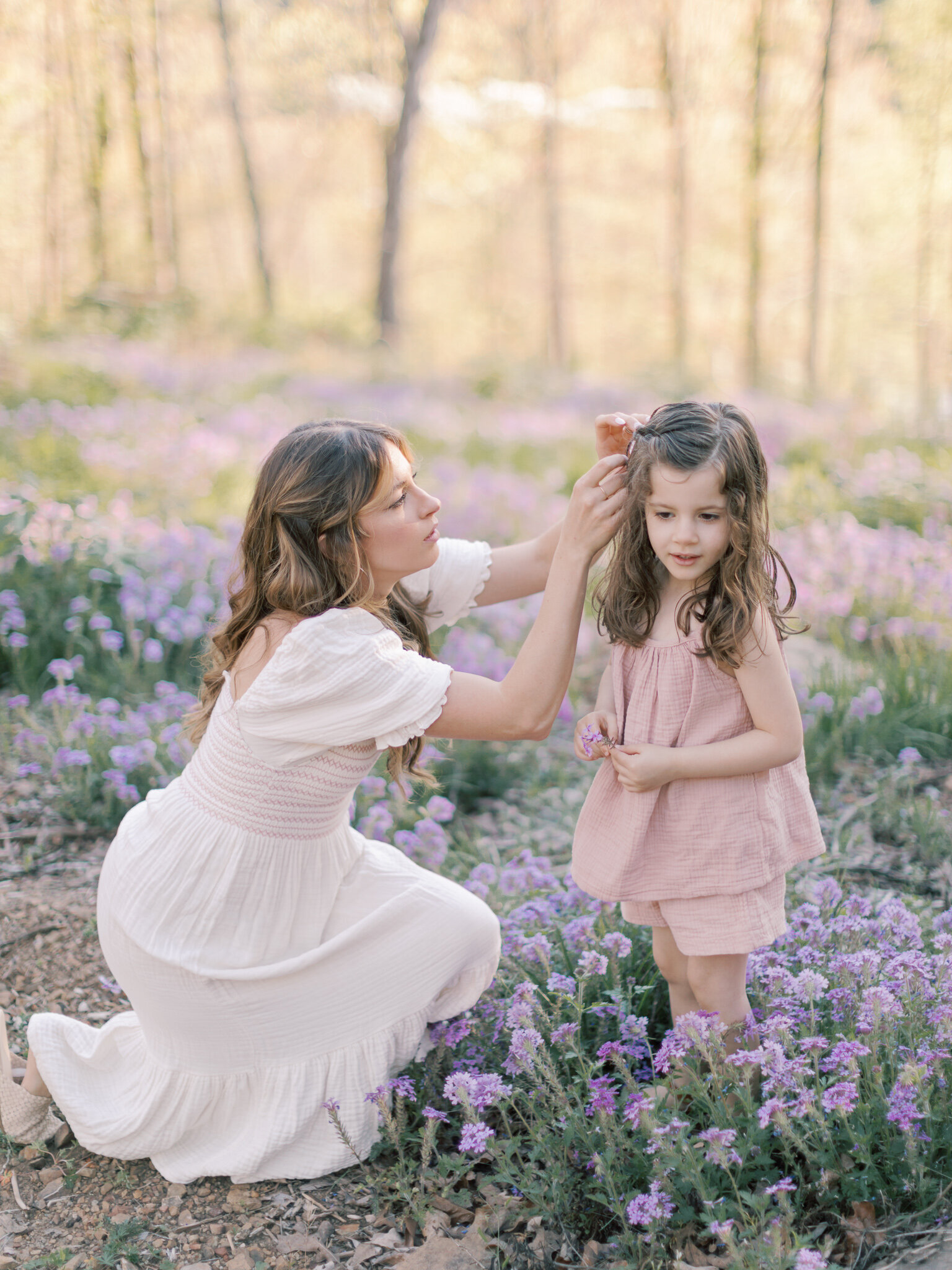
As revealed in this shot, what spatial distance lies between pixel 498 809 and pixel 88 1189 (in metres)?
1.85

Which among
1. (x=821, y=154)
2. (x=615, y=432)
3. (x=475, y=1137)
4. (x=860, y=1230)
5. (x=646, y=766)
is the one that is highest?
(x=821, y=154)

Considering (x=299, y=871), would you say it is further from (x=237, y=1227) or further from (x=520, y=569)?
(x=520, y=569)

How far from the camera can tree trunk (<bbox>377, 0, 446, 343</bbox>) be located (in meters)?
14.6

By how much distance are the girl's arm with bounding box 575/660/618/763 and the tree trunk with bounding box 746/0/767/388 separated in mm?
13584

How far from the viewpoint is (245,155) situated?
18.2 meters

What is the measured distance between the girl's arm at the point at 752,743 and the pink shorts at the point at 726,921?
0.24 metres

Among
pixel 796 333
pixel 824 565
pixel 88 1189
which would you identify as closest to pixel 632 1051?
pixel 88 1189

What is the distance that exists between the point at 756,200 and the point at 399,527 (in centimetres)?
1447

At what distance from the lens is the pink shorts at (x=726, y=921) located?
1.82 m

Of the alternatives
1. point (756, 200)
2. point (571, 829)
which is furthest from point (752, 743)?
point (756, 200)

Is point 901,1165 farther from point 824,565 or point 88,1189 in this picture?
point 824,565

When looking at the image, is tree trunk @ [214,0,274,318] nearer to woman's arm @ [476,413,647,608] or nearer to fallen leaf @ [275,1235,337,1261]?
woman's arm @ [476,413,647,608]

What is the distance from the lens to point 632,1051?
6.46 feet

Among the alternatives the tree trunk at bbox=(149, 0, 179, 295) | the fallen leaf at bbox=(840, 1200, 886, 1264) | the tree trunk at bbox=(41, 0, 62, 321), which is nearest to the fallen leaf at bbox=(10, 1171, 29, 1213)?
the fallen leaf at bbox=(840, 1200, 886, 1264)
